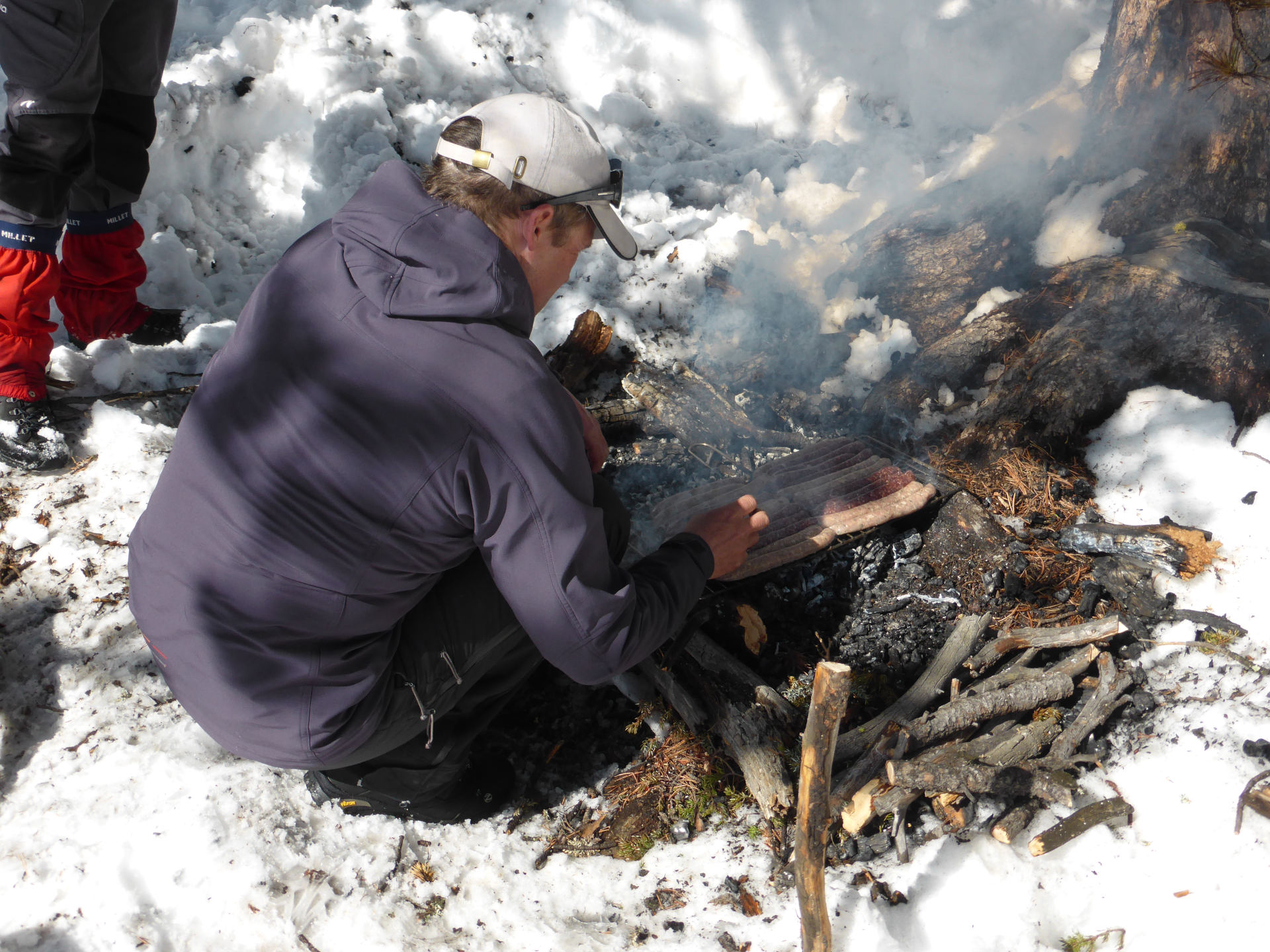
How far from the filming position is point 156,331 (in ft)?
14.1

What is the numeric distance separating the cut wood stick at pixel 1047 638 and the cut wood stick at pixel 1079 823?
0.60 metres

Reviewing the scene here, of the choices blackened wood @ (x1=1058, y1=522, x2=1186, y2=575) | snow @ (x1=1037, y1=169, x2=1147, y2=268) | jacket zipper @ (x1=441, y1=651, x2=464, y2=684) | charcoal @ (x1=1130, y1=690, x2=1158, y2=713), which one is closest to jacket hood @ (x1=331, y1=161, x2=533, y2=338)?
jacket zipper @ (x1=441, y1=651, x2=464, y2=684)

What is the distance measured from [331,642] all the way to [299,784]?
118cm

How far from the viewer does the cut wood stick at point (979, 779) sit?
8.13ft

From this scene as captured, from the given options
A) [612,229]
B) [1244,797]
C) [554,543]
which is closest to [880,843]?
[1244,797]

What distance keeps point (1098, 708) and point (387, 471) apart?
2.71 m

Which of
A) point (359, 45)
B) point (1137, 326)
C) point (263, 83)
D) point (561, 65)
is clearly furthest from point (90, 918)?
point (561, 65)

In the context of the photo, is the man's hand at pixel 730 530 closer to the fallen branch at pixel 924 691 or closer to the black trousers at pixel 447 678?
the black trousers at pixel 447 678

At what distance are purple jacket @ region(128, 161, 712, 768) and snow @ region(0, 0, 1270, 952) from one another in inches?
38.5

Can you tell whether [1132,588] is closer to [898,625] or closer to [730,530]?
[898,625]

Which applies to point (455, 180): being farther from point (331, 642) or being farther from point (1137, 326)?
point (1137, 326)

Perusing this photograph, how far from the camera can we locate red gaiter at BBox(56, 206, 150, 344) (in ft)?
12.8

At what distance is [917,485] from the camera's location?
3564 millimetres

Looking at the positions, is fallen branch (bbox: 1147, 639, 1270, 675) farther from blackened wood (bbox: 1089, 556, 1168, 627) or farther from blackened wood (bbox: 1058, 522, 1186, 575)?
blackened wood (bbox: 1058, 522, 1186, 575)
